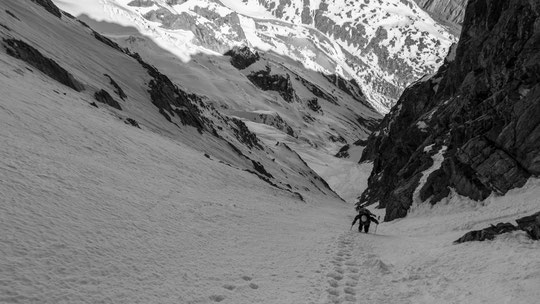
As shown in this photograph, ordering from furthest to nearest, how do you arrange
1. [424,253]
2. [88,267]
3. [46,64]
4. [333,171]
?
1. [333,171]
2. [46,64]
3. [424,253]
4. [88,267]

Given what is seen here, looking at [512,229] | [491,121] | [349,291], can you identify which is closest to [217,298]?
[349,291]

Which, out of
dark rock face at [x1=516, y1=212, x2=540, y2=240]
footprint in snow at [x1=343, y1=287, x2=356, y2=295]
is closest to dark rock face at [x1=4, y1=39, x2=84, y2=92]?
footprint in snow at [x1=343, y1=287, x2=356, y2=295]

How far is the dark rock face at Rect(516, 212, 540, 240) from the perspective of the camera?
10695 mm

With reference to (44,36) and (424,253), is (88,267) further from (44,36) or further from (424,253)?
(44,36)

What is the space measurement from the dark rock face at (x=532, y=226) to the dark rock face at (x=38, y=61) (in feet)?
125

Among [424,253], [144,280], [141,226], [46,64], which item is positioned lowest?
[46,64]

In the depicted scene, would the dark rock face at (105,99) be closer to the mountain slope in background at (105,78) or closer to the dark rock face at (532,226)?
the mountain slope in background at (105,78)

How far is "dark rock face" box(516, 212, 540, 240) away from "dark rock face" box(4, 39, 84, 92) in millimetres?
38052

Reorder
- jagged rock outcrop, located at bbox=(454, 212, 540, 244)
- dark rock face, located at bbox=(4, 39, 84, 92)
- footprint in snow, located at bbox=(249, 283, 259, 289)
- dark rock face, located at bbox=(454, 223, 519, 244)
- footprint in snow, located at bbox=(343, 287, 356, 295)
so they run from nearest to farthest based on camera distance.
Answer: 1. footprint in snow, located at bbox=(249, 283, 259, 289)
2. footprint in snow, located at bbox=(343, 287, 356, 295)
3. jagged rock outcrop, located at bbox=(454, 212, 540, 244)
4. dark rock face, located at bbox=(454, 223, 519, 244)
5. dark rock face, located at bbox=(4, 39, 84, 92)

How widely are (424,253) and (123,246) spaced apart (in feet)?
28.9

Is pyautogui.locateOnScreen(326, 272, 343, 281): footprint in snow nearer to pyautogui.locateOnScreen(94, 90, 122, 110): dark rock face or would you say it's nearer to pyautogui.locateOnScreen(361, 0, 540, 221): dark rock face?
pyautogui.locateOnScreen(361, 0, 540, 221): dark rock face

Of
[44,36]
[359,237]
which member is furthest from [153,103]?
[359,237]

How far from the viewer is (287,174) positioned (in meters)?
75.2

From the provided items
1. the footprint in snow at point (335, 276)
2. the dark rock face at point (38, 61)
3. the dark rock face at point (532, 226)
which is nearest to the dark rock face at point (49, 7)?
the dark rock face at point (38, 61)
